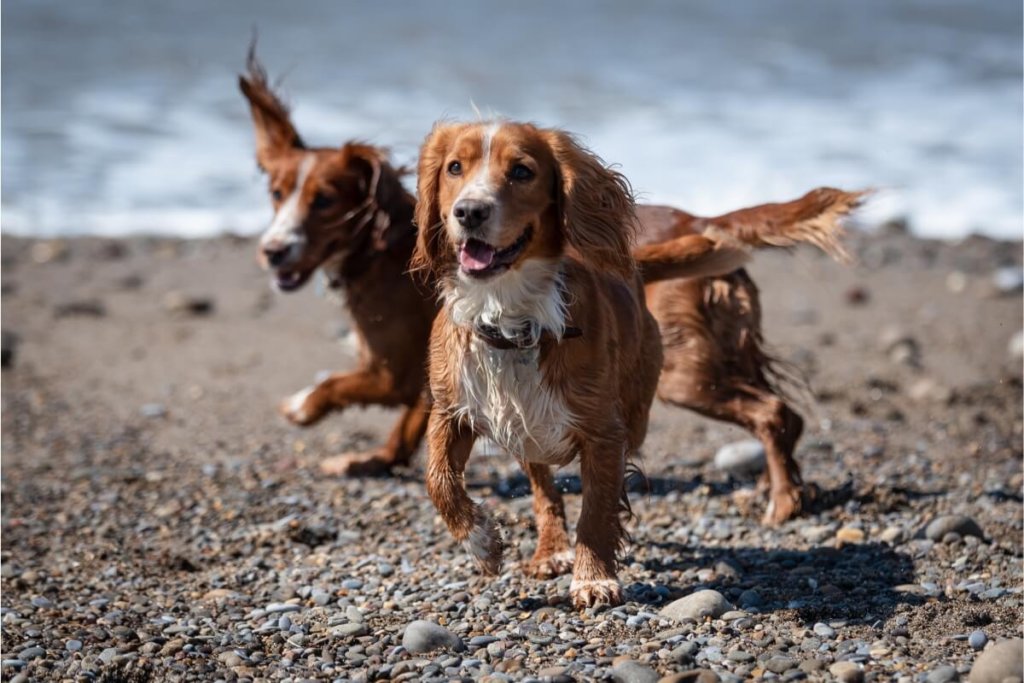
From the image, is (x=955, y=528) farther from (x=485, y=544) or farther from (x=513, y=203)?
(x=513, y=203)

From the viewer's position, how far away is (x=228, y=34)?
1891cm

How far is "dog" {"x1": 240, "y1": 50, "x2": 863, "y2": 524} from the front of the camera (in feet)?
16.1

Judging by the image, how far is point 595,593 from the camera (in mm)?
3785

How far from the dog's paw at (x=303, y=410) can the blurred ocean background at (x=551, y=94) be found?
423 cm

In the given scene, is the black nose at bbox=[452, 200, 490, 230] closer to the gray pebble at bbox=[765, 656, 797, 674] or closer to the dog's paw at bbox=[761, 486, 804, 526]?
the gray pebble at bbox=[765, 656, 797, 674]

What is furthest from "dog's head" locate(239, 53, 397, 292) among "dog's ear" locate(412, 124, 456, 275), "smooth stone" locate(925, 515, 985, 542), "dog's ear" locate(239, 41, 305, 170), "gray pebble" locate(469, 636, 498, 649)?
"smooth stone" locate(925, 515, 985, 542)

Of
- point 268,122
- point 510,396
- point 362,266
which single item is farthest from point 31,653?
point 268,122

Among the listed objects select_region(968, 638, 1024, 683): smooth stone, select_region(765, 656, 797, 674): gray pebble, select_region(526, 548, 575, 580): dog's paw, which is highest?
select_region(968, 638, 1024, 683): smooth stone

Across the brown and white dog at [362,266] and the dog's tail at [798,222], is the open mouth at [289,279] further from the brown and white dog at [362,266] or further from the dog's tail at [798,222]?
the dog's tail at [798,222]

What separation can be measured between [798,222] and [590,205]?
4.56ft

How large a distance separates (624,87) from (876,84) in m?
3.29

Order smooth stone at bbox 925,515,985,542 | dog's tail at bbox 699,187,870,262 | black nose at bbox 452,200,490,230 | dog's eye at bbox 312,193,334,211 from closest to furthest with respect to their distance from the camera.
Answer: black nose at bbox 452,200,490,230 → smooth stone at bbox 925,515,985,542 → dog's tail at bbox 699,187,870,262 → dog's eye at bbox 312,193,334,211

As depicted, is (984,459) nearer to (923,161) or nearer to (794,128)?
(923,161)

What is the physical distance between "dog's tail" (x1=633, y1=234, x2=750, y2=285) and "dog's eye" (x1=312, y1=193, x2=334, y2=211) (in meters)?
1.51
